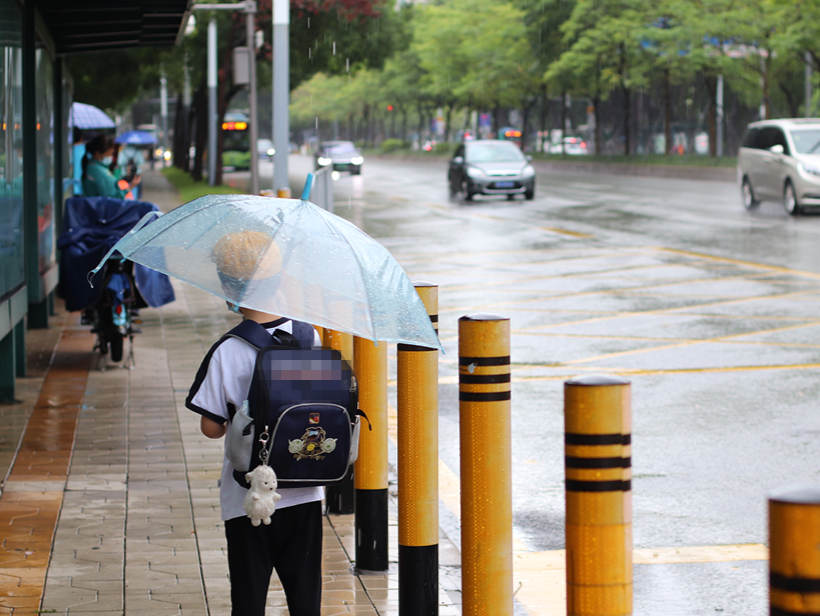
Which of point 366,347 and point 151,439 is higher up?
point 366,347

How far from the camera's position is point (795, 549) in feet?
6.33

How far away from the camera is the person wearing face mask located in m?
10.4

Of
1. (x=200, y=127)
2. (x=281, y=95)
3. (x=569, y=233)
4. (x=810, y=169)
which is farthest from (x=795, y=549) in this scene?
(x=200, y=127)

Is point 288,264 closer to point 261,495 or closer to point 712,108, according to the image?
point 261,495

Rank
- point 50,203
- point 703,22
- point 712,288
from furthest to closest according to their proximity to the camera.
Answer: point 703,22 → point 712,288 → point 50,203

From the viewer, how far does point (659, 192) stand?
102 ft

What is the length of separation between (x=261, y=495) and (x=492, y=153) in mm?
27224

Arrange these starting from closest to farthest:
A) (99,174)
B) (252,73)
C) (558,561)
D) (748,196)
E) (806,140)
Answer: (558,561) → (99,174) → (252,73) → (806,140) → (748,196)

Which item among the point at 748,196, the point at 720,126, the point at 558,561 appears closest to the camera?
the point at 558,561

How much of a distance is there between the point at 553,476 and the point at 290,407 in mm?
3387

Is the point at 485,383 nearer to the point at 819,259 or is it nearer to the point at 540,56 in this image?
the point at 819,259

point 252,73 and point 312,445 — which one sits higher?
point 252,73

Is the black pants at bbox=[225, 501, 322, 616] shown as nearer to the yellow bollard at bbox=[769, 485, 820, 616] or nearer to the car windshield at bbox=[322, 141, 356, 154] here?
the yellow bollard at bbox=[769, 485, 820, 616]

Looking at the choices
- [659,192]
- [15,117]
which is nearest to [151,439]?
[15,117]
